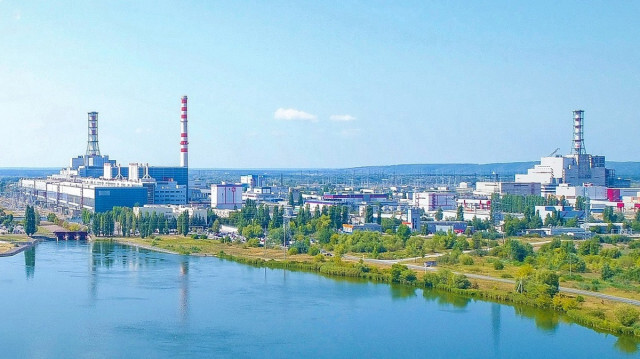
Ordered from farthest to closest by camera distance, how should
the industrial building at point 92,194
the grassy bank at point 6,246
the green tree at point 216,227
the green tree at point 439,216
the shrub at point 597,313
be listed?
the industrial building at point 92,194 → the green tree at point 439,216 → the green tree at point 216,227 → the grassy bank at point 6,246 → the shrub at point 597,313

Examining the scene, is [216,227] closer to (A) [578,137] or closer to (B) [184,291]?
(B) [184,291]

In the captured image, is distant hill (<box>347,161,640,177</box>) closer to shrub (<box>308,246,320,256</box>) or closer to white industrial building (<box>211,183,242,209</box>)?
white industrial building (<box>211,183,242,209</box>)

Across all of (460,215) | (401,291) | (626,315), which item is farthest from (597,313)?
(460,215)

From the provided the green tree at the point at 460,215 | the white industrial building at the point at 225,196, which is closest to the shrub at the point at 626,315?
the green tree at the point at 460,215

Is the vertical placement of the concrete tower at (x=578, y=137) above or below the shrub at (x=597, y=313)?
above

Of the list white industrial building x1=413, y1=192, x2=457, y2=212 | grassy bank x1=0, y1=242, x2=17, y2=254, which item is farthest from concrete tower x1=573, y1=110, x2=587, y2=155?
grassy bank x1=0, y1=242, x2=17, y2=254

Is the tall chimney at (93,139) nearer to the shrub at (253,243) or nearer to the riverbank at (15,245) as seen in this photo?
the riverbank at (15,245)
